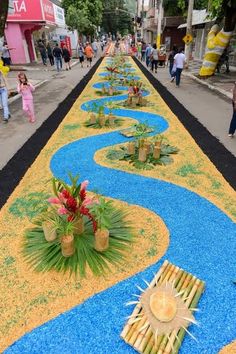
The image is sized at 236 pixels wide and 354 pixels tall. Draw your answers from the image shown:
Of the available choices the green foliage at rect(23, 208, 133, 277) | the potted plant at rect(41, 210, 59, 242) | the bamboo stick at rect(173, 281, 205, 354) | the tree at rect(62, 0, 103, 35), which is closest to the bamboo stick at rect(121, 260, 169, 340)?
the bamboo stick at rect(173, 281, 205, 354)

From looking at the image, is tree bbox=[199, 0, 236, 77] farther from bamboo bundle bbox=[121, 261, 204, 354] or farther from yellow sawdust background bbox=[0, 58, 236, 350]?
bamboo bundle bbox=[121, 261, 204, 354]

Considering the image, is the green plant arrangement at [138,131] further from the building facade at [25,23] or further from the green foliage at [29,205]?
the building facade at [25,23]

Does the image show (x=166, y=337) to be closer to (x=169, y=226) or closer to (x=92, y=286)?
(x=92, y=286)

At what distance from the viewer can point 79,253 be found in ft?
13.1

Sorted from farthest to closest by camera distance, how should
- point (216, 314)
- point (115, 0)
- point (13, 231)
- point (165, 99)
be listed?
1. point (115, 0)
2. point (165, 99)
3. point (13, 231)
4. point (216, 314)

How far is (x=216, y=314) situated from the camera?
3248 millimetres

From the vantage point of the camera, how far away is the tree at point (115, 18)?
83.4m

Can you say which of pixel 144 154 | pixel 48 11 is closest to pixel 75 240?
pixel 144 154

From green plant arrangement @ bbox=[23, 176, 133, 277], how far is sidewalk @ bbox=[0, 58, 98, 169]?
11.6 feet

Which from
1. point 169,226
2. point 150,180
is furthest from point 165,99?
point 169,226

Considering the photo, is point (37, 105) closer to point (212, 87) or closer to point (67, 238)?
point (212, 87)

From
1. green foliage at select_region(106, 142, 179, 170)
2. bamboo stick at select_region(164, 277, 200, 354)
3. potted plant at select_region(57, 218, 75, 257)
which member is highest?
potted plant at select_region(57, 218, 75, 257)

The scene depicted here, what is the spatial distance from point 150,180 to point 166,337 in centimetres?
350

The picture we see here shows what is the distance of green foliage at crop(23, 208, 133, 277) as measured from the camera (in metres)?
3.82
